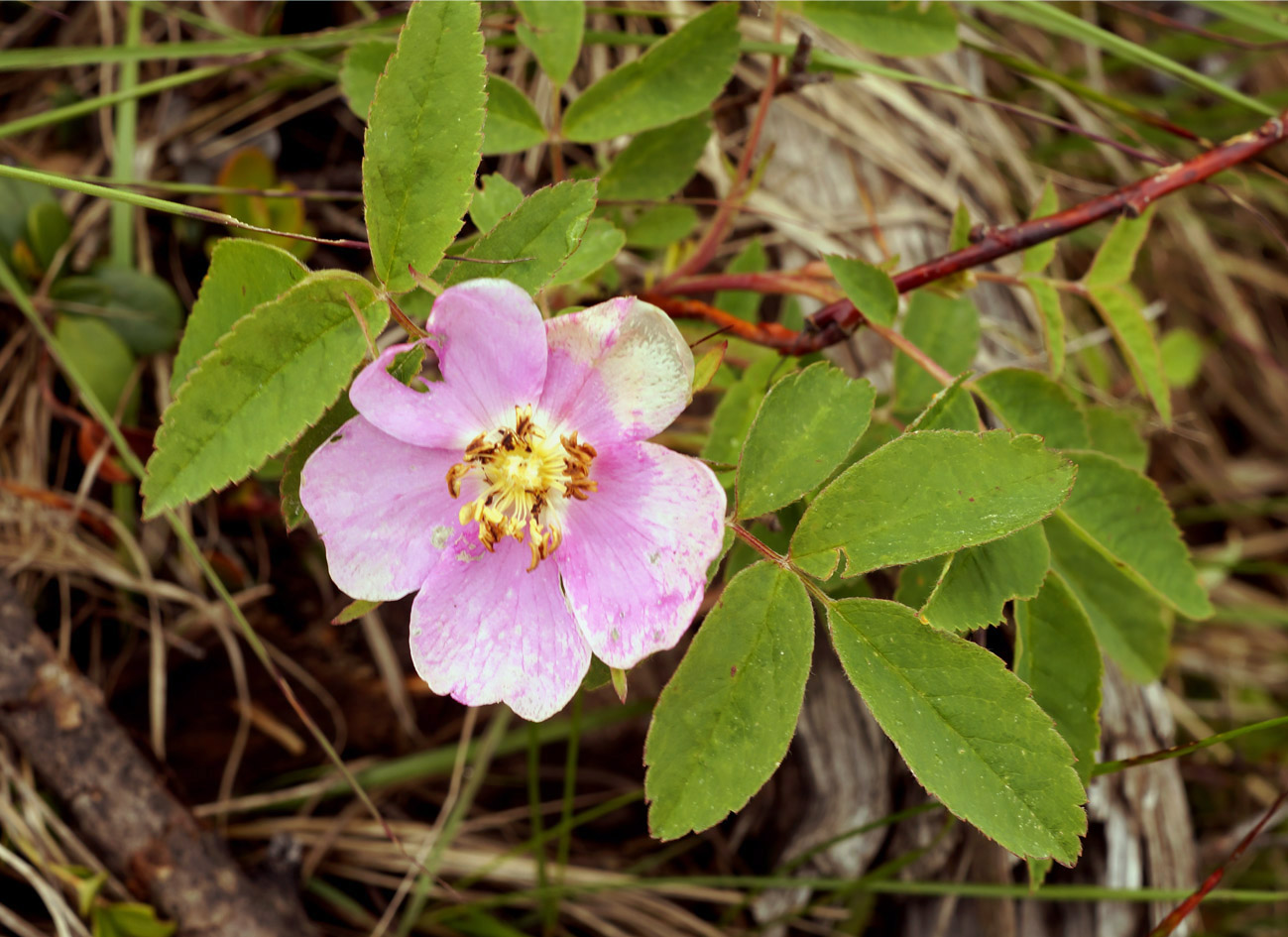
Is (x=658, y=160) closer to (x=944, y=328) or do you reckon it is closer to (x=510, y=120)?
(x=510, y=120)

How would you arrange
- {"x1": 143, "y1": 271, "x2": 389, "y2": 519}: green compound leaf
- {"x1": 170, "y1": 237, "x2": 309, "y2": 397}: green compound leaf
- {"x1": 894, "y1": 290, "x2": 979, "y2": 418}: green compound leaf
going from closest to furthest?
{"x1": 143, "y1": 271, "x2": 389, "y2": 519}: green compound leaf → {"x1": 170, "y1": 237, "x2": 309, "y2": 397}: green compound leaf → {"x1": 894, "y1": 290, "x2": 979, "y2": 418}: green compound leaf

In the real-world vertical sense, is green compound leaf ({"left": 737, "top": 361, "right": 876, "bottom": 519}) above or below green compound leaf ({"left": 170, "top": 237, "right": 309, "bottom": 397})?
below

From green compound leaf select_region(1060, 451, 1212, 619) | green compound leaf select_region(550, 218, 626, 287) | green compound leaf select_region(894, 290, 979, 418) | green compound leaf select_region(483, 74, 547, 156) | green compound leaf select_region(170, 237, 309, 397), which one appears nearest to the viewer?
green compound leaf select_region(170, 237, 309, 397)

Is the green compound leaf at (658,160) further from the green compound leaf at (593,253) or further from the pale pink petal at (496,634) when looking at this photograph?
the pale pink petal at (496,634)

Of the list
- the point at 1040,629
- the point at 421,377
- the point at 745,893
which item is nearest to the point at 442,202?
the point at 421,377

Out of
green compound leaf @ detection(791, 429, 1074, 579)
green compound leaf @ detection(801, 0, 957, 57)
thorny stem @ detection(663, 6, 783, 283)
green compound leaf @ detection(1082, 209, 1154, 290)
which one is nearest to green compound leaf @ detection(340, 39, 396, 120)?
thorny stem @ detection(663, 6, 783, 283)

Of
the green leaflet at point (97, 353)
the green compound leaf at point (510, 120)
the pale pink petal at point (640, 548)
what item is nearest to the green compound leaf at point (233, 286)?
the pale pink petal at point (640, 548)

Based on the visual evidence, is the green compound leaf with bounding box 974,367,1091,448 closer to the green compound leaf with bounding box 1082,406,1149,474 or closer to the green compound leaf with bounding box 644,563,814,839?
the green compound leaf with bounding box 1082,406,1149,474

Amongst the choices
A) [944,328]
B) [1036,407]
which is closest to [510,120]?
[944,328]
